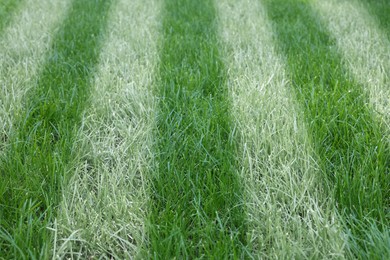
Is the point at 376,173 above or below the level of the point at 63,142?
above

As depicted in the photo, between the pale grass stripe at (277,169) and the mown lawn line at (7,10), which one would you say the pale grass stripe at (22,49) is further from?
the pale grass stripe at (277,169)

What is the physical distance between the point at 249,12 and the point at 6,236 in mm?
2190

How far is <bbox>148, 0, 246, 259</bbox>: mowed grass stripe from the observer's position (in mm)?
1058

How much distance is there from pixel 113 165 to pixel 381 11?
213 cm

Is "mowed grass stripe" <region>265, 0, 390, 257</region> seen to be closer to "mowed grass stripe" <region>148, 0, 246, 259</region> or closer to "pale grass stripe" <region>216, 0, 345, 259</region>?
"pale grass stripe" <region>216, 0, 345, 259</region>

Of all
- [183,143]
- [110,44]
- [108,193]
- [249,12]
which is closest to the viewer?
[108,193]

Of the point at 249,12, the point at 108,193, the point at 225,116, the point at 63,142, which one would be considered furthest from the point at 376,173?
the point at 249,12

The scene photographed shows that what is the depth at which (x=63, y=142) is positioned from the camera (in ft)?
4.68

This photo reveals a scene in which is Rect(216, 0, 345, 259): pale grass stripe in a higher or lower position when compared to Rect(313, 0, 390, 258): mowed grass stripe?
lower

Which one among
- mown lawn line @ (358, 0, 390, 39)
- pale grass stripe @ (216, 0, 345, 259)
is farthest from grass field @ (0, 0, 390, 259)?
mown lawn line @ (358, 0, 390, 39)

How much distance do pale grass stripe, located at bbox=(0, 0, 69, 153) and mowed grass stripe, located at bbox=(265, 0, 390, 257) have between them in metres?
0.94

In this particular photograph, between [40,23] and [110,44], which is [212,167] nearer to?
[110,44]

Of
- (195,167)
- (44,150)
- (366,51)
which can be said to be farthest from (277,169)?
(366,51)

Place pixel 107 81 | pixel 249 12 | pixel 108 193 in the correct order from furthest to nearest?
pixel 249 12, pixel 107 81, pixel 108 193
